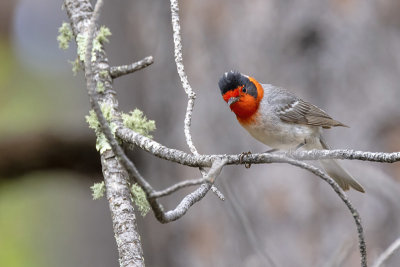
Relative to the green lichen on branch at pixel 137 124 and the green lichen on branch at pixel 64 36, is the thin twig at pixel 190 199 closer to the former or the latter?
the green lichen on branch at pixel 137 124

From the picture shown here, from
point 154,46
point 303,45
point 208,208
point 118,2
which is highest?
point 118,2

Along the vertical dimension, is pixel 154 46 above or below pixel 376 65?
above

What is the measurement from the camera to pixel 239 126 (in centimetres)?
425

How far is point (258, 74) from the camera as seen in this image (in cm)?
417

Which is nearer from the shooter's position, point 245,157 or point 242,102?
point 245,157

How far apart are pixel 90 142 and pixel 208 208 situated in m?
1.47

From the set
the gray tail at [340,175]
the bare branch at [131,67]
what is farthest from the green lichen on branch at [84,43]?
the gray tail at [340,175]

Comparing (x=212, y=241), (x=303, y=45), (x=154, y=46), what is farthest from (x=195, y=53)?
(x=212, y=241)

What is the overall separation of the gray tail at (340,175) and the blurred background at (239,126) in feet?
0.33

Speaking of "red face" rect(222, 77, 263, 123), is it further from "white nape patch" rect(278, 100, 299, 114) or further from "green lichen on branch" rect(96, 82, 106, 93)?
"green lichen on branch" rect(96, 82, 106, 93)

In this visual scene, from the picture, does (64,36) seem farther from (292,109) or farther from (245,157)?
(292,109)

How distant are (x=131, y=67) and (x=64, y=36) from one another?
820 mm

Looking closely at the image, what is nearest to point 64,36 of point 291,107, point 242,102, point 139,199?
point 139,199

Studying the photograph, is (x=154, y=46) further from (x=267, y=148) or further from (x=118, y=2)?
(x=267, y=148)
